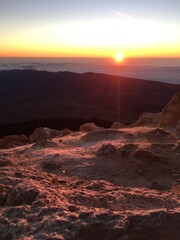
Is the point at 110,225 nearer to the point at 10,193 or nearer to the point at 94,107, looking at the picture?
the point at 10,193

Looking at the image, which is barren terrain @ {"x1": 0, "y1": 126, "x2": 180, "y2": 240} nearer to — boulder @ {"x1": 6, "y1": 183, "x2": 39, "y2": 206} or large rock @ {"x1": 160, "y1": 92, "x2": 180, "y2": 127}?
boulder @ {"x1": 6, "y1": 183, "x2": 39, "y2": 206}

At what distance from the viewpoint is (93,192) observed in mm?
4301

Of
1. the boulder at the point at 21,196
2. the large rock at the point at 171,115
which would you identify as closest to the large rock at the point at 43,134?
the large rock at the point at 171,115

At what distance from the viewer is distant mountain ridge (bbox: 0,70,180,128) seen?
107ft

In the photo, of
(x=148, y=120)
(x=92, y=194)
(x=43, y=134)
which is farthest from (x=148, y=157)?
(x=43, y=134)

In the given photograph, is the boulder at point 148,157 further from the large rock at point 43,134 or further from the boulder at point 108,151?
the large rock at point 43,134

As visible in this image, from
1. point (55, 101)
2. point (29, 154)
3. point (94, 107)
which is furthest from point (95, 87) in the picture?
point (29, 154)

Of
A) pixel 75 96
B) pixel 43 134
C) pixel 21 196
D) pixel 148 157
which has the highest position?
pixel 21 196

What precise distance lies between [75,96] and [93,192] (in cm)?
3659

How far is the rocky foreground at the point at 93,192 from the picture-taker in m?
3.09

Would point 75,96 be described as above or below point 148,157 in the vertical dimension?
below

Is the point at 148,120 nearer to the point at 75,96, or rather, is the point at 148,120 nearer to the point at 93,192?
the point at 93,192

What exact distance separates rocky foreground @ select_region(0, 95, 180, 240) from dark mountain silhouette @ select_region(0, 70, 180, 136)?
21.7 m

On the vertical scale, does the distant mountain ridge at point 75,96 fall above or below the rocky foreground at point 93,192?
below
